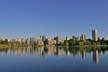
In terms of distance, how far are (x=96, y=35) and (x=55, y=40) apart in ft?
121

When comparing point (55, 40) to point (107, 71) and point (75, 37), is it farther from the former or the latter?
point (107, 71)

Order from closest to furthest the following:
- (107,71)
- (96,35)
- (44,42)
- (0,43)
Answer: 1. (107,71)
2. (0,43)
3. (96,35)
4. (44,42)

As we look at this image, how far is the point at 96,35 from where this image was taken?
504 ft

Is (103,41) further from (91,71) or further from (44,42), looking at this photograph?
(91,71)

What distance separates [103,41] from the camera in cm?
13388

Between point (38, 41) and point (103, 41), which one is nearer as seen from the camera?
point (103, 41)

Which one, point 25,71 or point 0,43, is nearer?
point 25,71

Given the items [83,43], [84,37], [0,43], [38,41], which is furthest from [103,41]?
[0,43]

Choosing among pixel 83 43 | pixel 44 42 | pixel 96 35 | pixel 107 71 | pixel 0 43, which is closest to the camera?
pixel 107 71

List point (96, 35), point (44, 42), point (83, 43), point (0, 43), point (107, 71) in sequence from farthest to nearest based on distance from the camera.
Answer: point (44, 42)
point (96, 35)
point (83, 43)
point (0, 43)
point (107, 71)

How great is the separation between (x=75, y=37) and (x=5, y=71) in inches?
5548

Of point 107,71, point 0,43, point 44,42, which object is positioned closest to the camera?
point 107,71

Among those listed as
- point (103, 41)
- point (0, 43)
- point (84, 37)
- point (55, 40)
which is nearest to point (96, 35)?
point (84, 37)

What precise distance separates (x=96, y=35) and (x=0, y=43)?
241 feet
